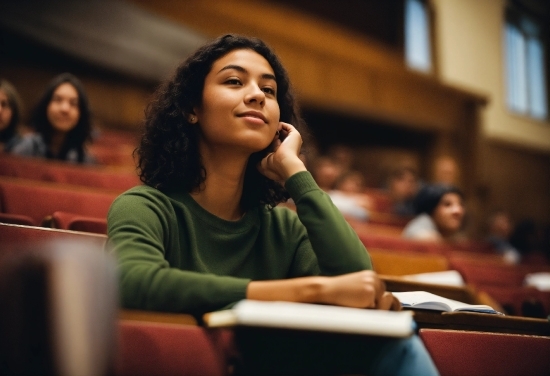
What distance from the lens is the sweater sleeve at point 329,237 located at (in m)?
0.26

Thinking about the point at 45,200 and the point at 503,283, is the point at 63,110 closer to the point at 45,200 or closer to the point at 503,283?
the point at 45,200

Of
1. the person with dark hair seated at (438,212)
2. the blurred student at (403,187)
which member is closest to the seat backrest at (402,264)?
the person with dark hair seated at (438,212)

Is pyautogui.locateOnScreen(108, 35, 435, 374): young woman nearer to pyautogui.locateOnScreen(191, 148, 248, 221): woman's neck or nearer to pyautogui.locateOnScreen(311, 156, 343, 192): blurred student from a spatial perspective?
pyautogui.locateOnScreen(191, 148, 248, 221): woman's neck

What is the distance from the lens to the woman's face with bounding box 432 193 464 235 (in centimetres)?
75

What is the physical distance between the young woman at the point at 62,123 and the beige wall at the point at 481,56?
1269 mm

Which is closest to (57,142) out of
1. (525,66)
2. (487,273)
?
(487,273)

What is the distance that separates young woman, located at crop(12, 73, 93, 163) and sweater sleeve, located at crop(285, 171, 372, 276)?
46 centimetres

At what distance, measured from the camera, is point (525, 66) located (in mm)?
1941

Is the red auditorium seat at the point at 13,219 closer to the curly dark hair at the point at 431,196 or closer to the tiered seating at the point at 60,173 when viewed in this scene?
the tiered seating at the point at 60,173

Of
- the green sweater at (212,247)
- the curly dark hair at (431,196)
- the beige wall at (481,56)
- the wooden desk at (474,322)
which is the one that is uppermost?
the beige wall at (481,56)

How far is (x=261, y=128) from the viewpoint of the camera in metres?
0.31

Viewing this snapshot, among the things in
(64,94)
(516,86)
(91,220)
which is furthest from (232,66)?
(516,86)

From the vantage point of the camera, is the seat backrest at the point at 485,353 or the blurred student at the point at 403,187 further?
the blurred student at the point at 403,187

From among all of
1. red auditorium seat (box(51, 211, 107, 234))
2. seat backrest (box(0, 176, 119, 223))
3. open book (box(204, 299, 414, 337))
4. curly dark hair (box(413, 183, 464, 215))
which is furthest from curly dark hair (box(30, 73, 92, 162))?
open book (box(204, 299, 414, 337))
